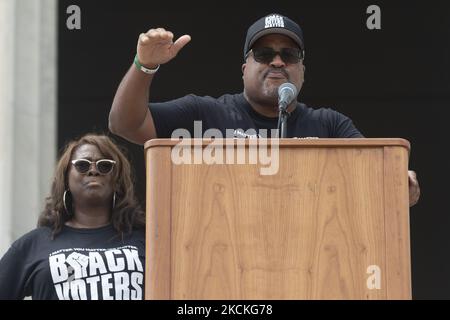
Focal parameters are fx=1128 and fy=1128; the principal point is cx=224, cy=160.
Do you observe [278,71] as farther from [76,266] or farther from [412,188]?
[76,266]

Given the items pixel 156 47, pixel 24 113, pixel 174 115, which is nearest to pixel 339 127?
pixel 174 115

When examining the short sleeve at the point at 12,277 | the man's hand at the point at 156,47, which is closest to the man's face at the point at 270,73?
the man's hand at the point at 156,47

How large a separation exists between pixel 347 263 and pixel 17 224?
11.7 feet

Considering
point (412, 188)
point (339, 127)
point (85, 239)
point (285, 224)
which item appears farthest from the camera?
point (85, 239)

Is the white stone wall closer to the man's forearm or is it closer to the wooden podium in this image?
the man's forearm

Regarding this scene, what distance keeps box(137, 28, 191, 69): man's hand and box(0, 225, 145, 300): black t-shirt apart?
3.03ft

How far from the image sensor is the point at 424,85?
845 centimetres

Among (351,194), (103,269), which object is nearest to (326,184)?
(351,194)

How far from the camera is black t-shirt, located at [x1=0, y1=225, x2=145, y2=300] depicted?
416 cm

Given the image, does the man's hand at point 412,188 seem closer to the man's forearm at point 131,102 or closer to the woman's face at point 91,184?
the man's forearm at point 131,102

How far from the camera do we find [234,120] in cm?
408

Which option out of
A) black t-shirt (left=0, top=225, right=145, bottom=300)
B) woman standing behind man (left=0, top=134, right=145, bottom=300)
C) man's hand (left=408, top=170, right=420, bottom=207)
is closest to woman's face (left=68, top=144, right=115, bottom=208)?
woman standing behind man (left=0, top=134, right=145, bottom=300)

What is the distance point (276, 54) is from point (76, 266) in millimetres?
1078
